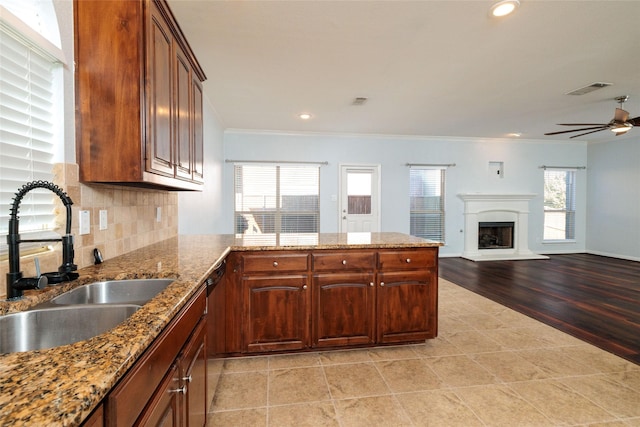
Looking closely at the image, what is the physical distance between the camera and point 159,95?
166 cm

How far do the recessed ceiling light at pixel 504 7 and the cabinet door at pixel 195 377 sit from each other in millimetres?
2732

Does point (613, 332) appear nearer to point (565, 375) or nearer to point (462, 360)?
point (565, 375)

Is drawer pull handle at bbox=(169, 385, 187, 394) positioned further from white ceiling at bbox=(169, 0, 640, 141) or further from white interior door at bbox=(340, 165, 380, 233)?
white interior door at bbox=(340, 165, 380, 233)

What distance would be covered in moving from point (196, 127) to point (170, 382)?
1.95 meters

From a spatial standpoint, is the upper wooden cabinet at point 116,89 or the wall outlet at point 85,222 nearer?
the upper wooden cabinet at point 116,89

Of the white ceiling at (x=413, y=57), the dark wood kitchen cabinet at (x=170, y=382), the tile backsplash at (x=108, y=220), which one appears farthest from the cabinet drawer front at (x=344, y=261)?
the white ceiling at (x=413, y=57)

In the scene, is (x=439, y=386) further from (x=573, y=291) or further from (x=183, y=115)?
(x=573, y=291)

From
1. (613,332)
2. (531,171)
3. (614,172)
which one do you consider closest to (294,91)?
(613,332)

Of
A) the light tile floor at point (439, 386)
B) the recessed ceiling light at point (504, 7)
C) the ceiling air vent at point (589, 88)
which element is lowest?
the light tile floor at point (439, 386)

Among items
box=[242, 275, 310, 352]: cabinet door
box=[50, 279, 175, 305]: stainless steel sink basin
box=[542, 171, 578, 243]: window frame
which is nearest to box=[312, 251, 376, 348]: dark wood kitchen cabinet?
box=[242, 275, 310, 352]: cabinet door

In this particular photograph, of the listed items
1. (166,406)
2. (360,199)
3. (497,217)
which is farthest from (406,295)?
(497,217)

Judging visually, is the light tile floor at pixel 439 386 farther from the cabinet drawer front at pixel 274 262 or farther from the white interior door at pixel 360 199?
the white interior door at pixel 360 199

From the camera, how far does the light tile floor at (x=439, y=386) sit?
5.95 feet

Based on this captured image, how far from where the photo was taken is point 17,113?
1.24 m
